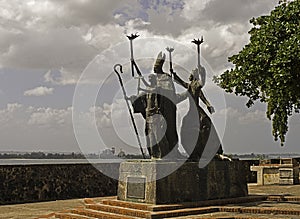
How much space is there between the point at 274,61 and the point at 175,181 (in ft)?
11.4

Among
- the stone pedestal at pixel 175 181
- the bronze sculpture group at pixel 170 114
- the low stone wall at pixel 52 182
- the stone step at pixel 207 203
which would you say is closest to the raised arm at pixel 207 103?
the bronze sculpture group at pixel 170 114

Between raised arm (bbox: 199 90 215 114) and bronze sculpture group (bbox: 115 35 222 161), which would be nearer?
bronze sculpture group (bbox: 115 35 222 161)

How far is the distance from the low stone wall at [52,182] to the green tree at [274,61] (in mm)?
7423

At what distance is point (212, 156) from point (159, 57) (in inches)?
112

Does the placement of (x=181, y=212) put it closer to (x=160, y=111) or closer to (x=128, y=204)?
(x=128, y=204)

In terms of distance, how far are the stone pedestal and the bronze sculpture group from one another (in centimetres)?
54

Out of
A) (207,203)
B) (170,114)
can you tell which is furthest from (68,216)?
(170,114)

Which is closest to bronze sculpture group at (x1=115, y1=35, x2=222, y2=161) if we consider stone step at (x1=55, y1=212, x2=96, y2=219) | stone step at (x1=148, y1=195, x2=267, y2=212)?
stone step at (x1=148, y1=195, x2=267, y2=212)

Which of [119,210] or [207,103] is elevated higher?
[207,103]

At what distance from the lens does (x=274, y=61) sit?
1022cm

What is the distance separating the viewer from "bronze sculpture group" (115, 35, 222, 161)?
11.1 m

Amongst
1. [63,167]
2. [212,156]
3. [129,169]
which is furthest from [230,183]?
[63,167]

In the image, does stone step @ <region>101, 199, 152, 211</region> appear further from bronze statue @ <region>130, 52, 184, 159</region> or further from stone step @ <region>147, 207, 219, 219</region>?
bronze statue @ <region>130, 52, 184, 159</region>

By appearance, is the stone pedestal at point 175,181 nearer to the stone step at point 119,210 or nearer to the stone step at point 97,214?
the stone step at point 119,210
